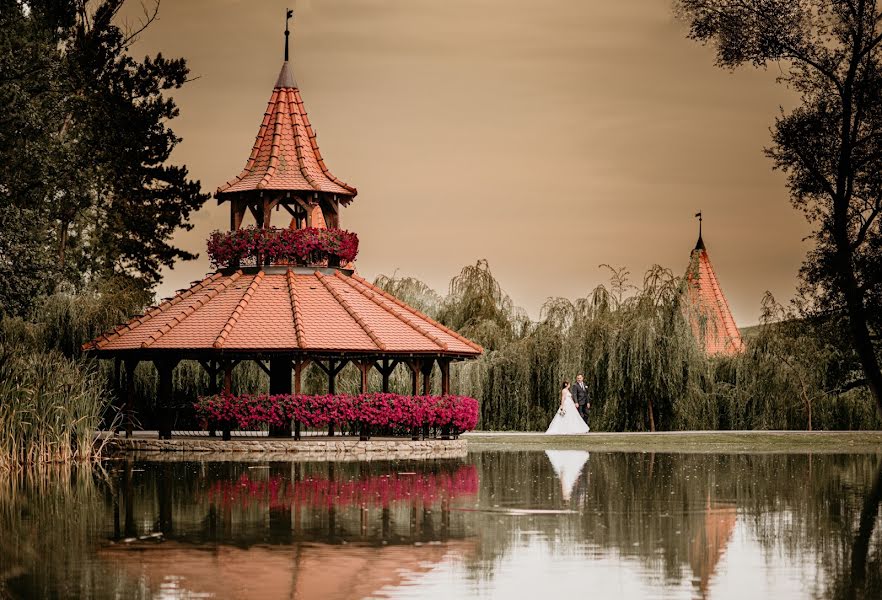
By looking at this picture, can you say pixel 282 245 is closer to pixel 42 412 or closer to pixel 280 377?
pixel 280 377

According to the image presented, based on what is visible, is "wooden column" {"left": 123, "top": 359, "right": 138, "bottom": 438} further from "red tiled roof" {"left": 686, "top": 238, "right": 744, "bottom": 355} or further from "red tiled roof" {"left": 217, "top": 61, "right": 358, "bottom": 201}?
"red tiled roof" {"left": 686, "top": 238, "right": 744, "bottom": 355}

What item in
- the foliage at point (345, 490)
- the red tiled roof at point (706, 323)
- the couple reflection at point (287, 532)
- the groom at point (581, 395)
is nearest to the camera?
the couple reflection at point (287, 532)

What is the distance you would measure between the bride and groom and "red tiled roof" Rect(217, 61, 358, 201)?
8.00 m

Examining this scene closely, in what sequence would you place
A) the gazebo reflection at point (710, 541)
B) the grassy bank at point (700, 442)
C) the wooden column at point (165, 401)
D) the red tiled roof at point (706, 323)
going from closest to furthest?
the gazebo reflection at point (710, 541) → the wooden column at point (165, 401) → the grassy bank at point (700, 442) → the red tiled roof at point (706, 323)

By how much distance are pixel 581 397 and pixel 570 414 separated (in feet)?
1.99

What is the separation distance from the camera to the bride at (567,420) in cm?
4000

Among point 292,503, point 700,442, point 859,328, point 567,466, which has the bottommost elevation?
point 292,503

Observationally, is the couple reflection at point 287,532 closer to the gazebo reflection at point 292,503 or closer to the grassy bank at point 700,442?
the gazebo reflection at point 292,503

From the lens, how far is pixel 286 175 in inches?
1473

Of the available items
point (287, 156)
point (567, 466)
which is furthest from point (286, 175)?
point (567, 466)

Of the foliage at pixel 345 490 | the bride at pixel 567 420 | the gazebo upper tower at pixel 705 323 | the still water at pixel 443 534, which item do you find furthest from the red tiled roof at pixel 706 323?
the foliage at pixel 345 490

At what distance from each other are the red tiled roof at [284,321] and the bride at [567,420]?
4.69m

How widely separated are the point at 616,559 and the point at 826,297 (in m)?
18.7

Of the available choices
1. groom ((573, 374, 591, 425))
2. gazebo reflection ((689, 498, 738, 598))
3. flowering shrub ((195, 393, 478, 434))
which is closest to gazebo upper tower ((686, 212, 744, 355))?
groom ((573, 374, 591, 425))
